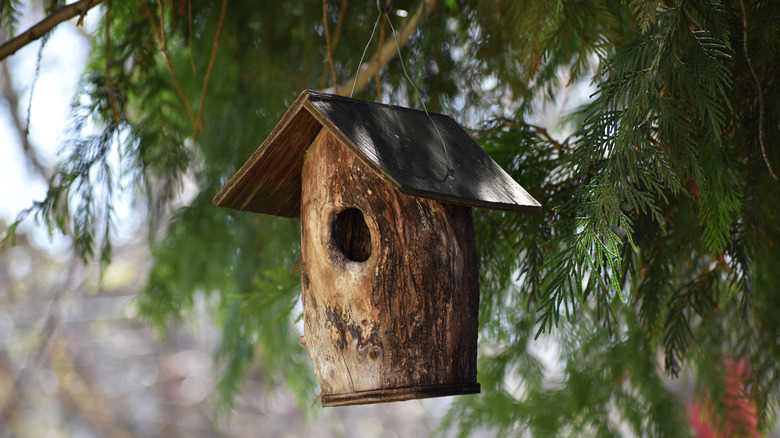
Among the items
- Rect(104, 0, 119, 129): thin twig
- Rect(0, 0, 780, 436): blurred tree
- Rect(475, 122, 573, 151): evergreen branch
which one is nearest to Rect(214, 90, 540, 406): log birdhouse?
Rect(0, 0, 780, 436): blurred tree

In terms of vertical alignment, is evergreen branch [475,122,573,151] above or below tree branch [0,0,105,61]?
below

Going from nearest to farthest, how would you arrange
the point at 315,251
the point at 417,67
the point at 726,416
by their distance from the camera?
1. the point at 315,251
2. the point at 417,67
3. the point at 726,416

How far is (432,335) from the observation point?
1231 millimetres

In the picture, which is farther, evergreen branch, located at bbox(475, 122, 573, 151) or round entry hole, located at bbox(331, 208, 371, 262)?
evergreen branch, located at bbox(475, 122, 573, 151)

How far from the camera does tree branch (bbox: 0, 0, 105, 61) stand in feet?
4.76

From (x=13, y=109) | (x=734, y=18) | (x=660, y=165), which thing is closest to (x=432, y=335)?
(x=660, y=165)

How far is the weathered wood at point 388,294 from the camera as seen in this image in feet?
4.00

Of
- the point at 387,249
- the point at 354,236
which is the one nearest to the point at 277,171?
the point at 354,236

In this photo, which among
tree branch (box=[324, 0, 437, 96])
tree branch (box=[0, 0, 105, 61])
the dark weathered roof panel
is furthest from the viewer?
tree branch (box=[324, 0, 437, 96])

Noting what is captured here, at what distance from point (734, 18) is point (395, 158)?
668 mm

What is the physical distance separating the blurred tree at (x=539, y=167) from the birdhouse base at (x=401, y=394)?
195mm

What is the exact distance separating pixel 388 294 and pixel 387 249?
77mm

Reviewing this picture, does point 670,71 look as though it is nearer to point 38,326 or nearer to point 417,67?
point 417,67

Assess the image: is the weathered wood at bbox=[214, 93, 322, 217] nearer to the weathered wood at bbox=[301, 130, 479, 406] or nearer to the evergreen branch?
the weathered wood at bbox=[301, 130, 479, 406]
